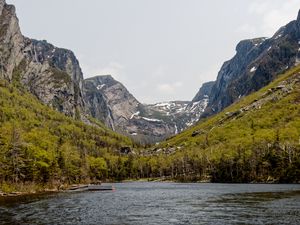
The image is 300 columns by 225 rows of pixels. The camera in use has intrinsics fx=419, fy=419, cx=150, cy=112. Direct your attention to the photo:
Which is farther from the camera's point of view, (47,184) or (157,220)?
(47,184)

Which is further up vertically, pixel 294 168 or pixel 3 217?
pixel 294 168

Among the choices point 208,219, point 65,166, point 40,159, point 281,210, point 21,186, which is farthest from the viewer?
point 65,166

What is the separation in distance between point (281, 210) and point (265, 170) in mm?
131931

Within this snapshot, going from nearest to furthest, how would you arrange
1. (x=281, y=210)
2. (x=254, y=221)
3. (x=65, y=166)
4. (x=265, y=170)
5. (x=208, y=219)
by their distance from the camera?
(x=254, y=221) < (x=208, y=219) < (x=281, y=210) < (x=65, y=166) < (x=265, y=170)

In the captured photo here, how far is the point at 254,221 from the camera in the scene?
5703cm

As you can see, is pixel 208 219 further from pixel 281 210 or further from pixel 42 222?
pixel 42 222

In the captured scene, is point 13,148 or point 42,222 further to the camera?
point 13,148

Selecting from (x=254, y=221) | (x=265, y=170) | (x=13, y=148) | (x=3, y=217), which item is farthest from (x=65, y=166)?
(x=254, y=221)

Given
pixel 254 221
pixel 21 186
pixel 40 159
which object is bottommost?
pixel 254 221

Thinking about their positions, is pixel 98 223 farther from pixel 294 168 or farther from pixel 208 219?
pixel 294 168

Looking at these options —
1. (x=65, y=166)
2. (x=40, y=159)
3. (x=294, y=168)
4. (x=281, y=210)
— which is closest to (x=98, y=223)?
(x=281, y=210)

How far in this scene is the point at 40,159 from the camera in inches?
5472

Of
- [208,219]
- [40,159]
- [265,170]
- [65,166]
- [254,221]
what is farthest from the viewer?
[265,170]

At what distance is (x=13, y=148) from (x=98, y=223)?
74.1 m
